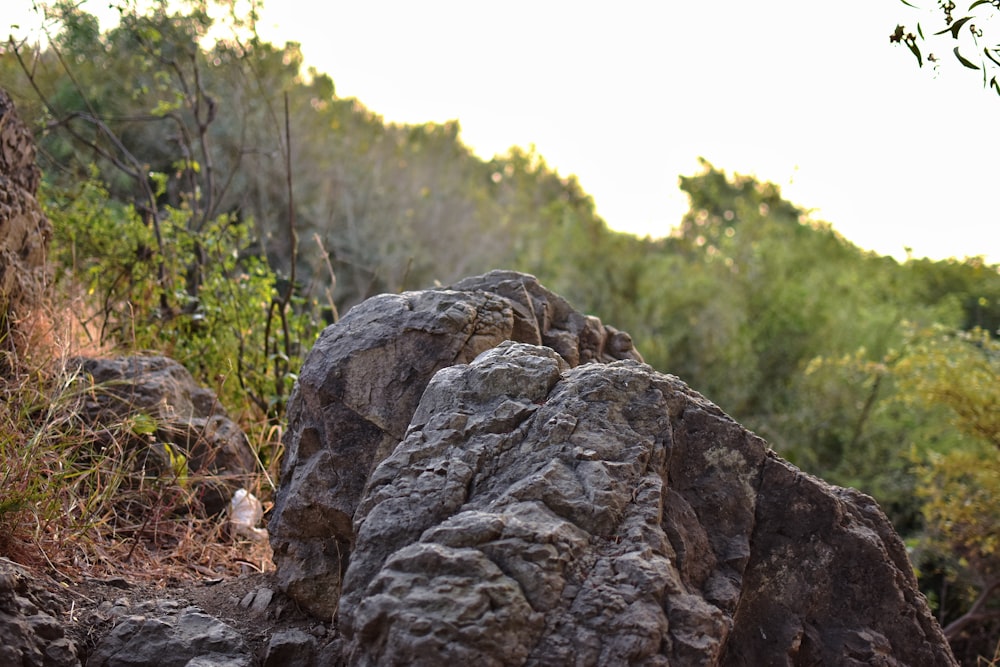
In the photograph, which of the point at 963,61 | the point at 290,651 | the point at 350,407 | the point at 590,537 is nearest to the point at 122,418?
the point at 350,407

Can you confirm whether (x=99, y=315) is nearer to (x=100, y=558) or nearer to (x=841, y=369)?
(x=100, y=558)

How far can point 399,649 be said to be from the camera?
190 cm

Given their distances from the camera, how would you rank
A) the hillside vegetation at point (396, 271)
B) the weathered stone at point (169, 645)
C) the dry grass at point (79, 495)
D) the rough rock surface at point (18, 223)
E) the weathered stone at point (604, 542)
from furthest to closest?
the hillside vegetation at point (396, 271) < the rough rock surface at point (18, 223) < the dry grass at point (79, 495) < the weathered stone at point (169, 645) < the weathered stone at point (604, 542)

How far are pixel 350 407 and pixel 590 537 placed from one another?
3.30 ft

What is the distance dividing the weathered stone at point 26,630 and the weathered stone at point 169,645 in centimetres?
10

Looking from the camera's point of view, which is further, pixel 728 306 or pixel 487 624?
pixel 728 306

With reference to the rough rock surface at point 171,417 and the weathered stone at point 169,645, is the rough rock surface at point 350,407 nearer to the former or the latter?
the weathered stone at point 169,645

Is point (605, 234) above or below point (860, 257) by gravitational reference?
below

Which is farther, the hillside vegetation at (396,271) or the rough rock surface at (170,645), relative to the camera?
the hillside vegetation at (396,271)

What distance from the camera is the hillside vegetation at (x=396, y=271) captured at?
5.64 m

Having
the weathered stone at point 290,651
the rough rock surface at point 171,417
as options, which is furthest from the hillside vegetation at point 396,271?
the weathered stone at point 290,651

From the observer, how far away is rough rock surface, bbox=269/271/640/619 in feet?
9.41

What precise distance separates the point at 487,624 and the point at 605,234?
16.2 meters

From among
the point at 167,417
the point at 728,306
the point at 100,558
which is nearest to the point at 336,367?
the point at 100,558
